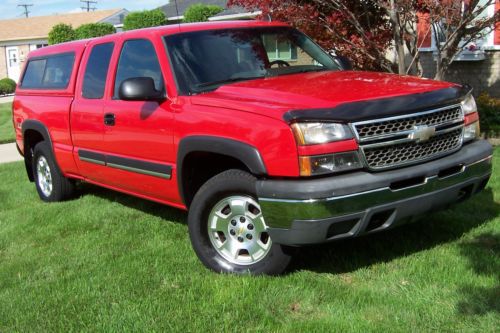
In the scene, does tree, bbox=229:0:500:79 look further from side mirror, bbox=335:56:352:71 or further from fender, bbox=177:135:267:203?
fender, bbox=177:135:267:203

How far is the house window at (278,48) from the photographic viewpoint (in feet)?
17.0

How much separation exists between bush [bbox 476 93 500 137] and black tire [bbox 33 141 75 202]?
20.5 ft

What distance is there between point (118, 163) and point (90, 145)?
550 mm

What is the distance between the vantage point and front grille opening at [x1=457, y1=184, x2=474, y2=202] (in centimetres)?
412

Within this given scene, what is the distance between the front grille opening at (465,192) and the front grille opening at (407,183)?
1.58ft

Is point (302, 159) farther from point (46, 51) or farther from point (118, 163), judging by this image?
point (46, 51)

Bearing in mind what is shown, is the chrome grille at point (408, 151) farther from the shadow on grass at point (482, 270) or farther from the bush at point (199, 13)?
the bush at point (199, 13)

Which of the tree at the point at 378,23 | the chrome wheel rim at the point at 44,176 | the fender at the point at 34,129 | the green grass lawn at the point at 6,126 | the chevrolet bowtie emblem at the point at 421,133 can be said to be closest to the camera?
the chevrolet bowtie emblem at the point at 421,133

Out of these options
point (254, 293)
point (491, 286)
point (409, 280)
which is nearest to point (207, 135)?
point (254, 293)

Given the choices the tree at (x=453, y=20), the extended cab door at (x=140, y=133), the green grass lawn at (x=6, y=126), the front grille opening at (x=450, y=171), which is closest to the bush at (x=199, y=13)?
the green grass lawn at (x=6, y=126)

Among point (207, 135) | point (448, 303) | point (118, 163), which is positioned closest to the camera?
point (448, 303)

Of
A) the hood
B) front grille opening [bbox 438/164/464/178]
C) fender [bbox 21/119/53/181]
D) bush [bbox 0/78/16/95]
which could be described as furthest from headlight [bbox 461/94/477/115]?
bush [bbox 0/78/16/95]

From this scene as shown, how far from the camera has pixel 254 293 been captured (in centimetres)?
377

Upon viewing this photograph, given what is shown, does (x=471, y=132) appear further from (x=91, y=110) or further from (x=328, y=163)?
(x=91, y=110)
